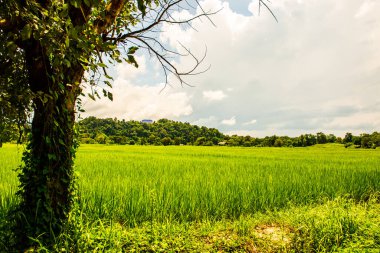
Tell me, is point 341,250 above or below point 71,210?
below

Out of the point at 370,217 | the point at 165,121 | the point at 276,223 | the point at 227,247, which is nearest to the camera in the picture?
the point at 227,247

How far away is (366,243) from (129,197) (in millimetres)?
4156

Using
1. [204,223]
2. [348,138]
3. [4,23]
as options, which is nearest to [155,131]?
[348,138]

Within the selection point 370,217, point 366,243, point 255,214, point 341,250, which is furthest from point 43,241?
point 370,217

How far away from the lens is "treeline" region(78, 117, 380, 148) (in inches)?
2394

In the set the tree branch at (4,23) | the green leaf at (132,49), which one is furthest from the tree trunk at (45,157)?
the green leaf at (132,49)

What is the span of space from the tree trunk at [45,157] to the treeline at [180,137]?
50662 millimetres

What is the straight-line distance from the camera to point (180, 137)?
259 feet

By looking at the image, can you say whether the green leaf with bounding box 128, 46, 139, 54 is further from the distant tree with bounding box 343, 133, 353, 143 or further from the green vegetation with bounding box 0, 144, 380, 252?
the distant tree with bounding box 343, 133, 353, 143

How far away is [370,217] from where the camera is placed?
6430 millimetres

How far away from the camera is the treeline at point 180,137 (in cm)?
6081

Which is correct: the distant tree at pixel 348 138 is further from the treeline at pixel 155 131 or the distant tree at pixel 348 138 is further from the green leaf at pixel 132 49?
the green leaf at pixel 132 49

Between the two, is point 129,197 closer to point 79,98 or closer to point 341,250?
point 79,98

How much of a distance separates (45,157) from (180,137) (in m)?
74.5
